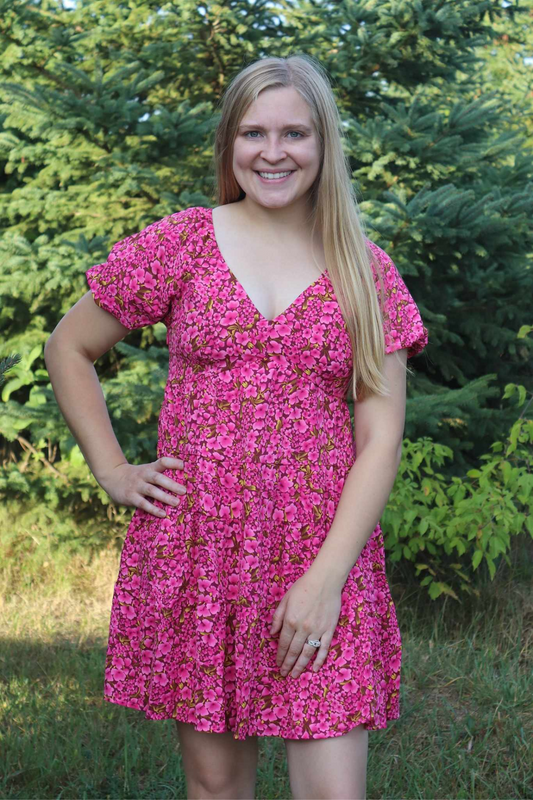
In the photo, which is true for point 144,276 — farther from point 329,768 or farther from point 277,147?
point 329,768

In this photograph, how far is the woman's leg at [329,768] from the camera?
65.3 inches

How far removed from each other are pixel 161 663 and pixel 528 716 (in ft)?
5.82

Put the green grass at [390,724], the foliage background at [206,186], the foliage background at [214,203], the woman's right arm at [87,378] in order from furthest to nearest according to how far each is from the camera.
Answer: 1. the foliage background at [206,186]
2. the foliage background at [214,203]
3. the green grass at [390,724]
4. the woman's right arm at [87,378]

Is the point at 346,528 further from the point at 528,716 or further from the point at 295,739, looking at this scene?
the point at 528,716

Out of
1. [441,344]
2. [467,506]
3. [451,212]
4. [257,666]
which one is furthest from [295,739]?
[441,344]

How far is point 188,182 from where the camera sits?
4.37 m

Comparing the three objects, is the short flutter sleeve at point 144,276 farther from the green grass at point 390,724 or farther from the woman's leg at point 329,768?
the green grass at point 390,724

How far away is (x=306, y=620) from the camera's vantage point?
1.67 m

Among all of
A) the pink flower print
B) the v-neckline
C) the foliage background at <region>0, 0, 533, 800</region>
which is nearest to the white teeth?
the v-neckline

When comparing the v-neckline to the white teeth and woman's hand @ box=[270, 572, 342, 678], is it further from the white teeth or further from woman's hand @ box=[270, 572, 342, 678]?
woman's hand @ box=[270, 572, 342, 678]

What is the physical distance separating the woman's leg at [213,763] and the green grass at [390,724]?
937 mm

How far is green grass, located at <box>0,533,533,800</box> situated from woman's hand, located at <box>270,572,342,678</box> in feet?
4.05

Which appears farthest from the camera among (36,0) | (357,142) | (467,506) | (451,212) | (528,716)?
(36,0)

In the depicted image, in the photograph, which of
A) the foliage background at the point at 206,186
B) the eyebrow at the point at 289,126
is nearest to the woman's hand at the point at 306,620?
the eyebrow at the point at 289,126
